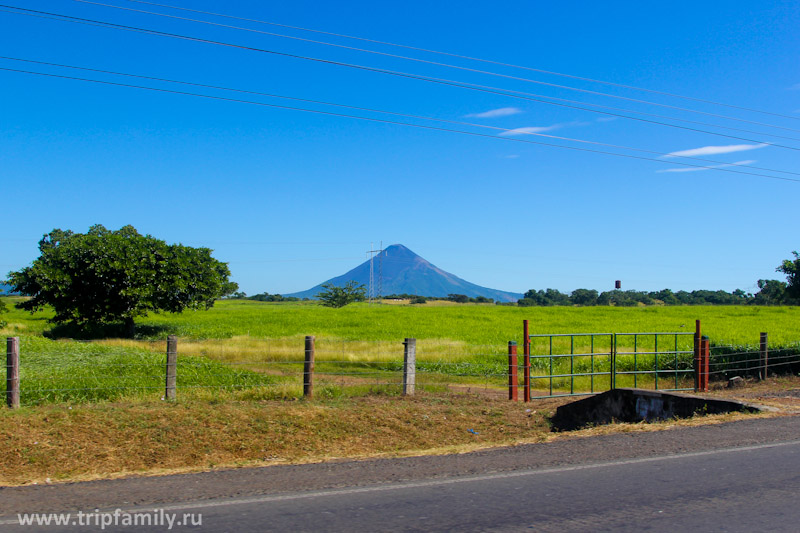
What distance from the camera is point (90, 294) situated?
28.0 m

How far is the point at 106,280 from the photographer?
2769 centimetres

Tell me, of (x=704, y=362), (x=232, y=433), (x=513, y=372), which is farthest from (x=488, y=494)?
(x=704, y=362)

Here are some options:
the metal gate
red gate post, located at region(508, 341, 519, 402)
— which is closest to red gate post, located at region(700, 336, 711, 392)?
the metal gate

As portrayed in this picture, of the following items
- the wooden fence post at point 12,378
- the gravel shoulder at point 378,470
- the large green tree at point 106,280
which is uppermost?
the large green tree at point 106,280

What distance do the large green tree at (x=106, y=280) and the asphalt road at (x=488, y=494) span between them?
2308 centimetres

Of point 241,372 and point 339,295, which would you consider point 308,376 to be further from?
point 339,295

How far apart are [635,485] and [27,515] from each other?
17.3 ft

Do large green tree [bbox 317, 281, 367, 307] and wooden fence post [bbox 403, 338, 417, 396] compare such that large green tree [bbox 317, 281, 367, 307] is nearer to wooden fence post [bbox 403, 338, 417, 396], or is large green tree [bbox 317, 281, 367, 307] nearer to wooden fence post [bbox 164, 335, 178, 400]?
wooden fence post [bbox 403, 338, 417, 396]

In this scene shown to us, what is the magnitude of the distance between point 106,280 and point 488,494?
26.2 m

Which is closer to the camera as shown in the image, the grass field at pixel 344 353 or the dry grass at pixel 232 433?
the dry grass at pixel 232 433

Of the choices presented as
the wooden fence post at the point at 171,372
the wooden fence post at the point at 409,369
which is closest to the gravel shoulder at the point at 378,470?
the wooden fence post at the point at 409,369

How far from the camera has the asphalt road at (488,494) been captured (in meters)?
4.77

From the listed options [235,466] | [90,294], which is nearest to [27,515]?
[235,466]

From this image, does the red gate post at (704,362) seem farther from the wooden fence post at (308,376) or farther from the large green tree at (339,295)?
the large green tree at (339,295)
